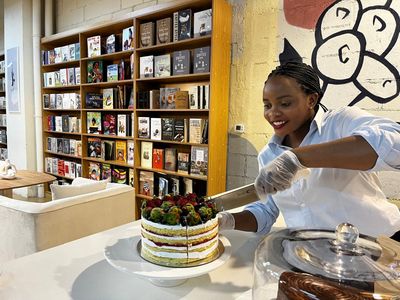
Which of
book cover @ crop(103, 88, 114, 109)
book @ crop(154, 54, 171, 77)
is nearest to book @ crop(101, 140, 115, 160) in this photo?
book cover @ crop(103, 88, 114, 109)

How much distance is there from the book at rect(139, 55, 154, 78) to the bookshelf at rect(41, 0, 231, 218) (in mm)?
47

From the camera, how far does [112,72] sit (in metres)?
3.50

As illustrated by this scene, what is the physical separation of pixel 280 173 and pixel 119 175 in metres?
2.88

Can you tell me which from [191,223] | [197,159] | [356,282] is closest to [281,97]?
[191,223]

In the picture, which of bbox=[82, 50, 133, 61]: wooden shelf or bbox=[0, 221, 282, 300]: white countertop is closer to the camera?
bbox=[0, 221, 282, 300]: white countertop

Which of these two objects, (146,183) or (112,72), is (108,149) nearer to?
(146,183)

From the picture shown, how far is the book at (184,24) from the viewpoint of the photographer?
2.73 meters

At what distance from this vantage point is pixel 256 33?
2.56 m

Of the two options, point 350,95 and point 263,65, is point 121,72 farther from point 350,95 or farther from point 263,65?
point 350,95

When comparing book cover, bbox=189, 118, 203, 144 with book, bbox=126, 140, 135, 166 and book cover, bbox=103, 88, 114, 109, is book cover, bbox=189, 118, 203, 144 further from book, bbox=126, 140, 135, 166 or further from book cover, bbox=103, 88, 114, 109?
book cover, bbox=103, 88, 114, 109

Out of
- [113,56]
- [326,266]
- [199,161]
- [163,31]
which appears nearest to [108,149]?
[113,56]

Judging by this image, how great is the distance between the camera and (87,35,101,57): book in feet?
11.7

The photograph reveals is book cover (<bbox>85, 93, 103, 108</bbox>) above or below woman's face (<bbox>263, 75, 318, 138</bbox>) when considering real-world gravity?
above

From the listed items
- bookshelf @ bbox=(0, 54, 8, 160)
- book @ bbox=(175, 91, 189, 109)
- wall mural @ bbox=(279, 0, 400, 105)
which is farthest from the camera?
bookshelf @ bbox=(0, 54, 8, 160)
